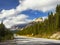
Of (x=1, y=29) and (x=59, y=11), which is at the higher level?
(x=59, y=11)

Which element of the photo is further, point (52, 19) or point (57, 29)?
point (52, 19)

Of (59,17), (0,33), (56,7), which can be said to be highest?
(56,7)

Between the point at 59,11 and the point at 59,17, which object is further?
the point at 59,11

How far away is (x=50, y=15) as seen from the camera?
149 metres

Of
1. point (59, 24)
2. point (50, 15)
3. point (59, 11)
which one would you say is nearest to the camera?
point (59, 24)

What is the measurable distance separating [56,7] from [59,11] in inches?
406

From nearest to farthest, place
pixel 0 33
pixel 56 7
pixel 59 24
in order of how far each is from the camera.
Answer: pixel 0 33 → pixel 59 24 → pixel 56 7

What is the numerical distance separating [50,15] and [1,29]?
75062 mm

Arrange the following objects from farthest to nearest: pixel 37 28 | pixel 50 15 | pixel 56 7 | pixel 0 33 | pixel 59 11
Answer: pixel 37 28 → pixel 50 15 → pixel 56 7 → pixel 59 11 → pixel 0 33

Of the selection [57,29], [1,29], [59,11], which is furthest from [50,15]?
[1,29]

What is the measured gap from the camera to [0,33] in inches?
3049

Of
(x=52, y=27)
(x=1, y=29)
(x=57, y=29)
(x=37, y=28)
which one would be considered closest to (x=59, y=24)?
(x=57, y=29)

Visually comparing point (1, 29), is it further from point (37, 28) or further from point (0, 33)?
point (37, 28)

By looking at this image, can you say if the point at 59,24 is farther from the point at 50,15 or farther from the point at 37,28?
the point at 37,28
